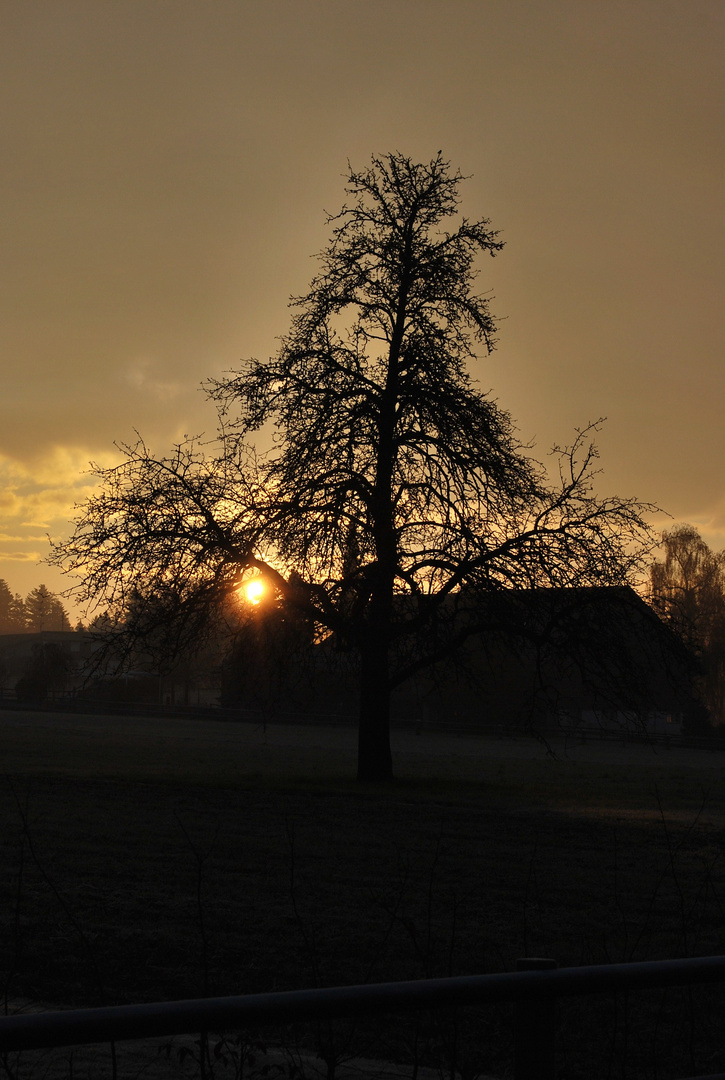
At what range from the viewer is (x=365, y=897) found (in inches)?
360

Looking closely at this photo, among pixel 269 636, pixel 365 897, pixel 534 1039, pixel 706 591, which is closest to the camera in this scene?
pixel 534 1039

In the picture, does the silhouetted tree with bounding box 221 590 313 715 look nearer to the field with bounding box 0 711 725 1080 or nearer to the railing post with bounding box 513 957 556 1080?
the field with bounding box 0 711 725 1080

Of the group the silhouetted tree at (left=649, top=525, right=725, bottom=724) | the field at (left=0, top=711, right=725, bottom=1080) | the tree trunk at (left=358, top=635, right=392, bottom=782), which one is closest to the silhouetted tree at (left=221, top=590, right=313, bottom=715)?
the tree trunk at (left=358, top=635, right=392, bottom=782)

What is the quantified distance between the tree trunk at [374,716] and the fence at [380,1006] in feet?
63.9

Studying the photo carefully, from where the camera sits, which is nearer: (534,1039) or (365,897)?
(534,1039)

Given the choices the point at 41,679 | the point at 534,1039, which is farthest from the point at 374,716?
the point at 41,679

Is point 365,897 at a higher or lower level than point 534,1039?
lower

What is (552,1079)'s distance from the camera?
2830 millimetres

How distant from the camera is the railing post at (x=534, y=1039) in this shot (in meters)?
2.74

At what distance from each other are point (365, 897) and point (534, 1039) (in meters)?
6.67

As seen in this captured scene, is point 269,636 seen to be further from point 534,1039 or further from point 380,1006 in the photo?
point 380,1006

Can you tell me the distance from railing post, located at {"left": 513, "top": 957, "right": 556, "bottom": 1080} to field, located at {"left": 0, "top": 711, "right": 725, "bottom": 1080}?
547 mm

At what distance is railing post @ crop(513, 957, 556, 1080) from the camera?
2.74 metres

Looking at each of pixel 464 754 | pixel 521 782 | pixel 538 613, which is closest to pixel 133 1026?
pixel 538 613
